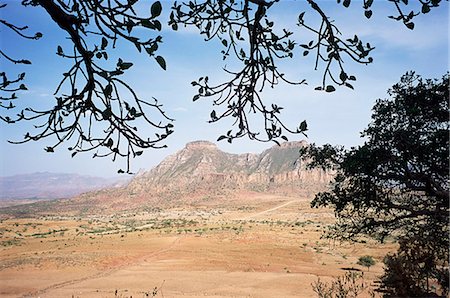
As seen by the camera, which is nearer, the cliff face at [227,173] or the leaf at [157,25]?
the leaf at [157,25]

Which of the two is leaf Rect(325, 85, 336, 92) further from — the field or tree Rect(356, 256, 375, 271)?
tree Rect(356, 256, 375, 271)

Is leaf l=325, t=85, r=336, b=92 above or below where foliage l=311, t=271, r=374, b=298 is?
above

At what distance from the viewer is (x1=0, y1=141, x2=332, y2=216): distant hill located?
109119 millimetres

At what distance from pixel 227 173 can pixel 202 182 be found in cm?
2232

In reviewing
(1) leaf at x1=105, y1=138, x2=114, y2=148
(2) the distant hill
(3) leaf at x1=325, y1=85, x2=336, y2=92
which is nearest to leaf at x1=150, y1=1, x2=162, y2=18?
(1) leaf at x1=105, y1=138, x2=114, y2=148

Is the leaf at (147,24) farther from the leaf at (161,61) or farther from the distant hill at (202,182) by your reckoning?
the distant hill at (202,182)

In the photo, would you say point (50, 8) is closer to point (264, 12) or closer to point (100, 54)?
point (100, 54)

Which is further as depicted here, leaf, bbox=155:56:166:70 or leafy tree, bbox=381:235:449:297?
leafy tree, bbox=381:235:449:297

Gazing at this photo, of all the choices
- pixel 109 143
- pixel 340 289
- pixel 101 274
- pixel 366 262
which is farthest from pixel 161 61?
pixel 366 262

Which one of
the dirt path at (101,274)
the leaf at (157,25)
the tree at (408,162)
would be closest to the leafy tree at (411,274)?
the tree at (408,162)

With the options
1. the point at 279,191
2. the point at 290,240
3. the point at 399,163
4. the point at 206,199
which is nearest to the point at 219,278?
the point at 399,163

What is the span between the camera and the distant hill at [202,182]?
109119 mm

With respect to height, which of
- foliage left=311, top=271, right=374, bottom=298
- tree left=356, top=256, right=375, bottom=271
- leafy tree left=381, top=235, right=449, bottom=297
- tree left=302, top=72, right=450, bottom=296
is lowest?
tree left=356, top=256, right=375, bottom=271

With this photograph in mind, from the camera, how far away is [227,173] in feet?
490
